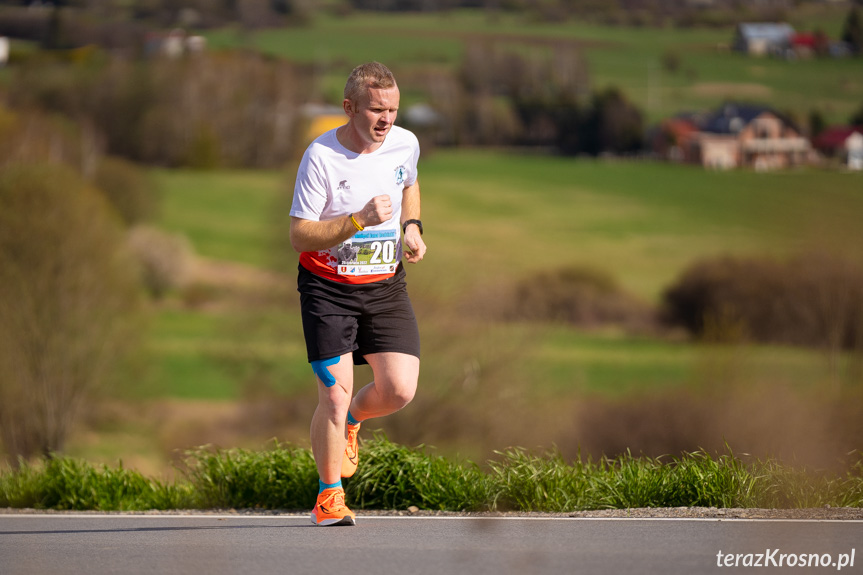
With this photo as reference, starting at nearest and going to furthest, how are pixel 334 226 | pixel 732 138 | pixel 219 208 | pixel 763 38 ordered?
pixel 334 226 → pixel 219 208 → pixel 732 138 → pixel 763 38

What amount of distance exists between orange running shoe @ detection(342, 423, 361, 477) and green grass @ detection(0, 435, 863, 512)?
25 cm

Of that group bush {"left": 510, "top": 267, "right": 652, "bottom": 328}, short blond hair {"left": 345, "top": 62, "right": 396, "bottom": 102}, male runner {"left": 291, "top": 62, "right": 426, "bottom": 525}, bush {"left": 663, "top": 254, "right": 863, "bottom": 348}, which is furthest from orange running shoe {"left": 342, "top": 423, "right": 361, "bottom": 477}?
bush {"left": 510, "top": 267, "right": 652, "bottom": 328}

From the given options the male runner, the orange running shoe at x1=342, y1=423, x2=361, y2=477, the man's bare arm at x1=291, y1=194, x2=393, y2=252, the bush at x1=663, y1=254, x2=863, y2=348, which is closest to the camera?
the man's bare arm at x1=291, y1=194, x2=393, y2=252

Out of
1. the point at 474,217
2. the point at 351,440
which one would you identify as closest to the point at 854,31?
the point at 474,217

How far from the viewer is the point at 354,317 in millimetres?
4652

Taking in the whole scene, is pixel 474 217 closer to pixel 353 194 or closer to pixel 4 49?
pixel 4 49

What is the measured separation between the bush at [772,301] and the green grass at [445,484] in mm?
35937

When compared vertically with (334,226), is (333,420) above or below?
below

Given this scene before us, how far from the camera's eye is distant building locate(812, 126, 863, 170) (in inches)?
2060

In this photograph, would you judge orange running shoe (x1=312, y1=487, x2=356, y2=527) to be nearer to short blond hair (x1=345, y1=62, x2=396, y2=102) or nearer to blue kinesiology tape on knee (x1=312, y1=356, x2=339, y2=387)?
blue kinesiology tape on knee (x1=312, y1=356, x2=339, y2=387)

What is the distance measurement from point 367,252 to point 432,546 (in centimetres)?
130

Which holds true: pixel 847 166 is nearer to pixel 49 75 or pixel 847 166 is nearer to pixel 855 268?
pixel 855 268

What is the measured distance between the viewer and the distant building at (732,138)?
58.5 m

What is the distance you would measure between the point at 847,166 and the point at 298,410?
29.7 meters
